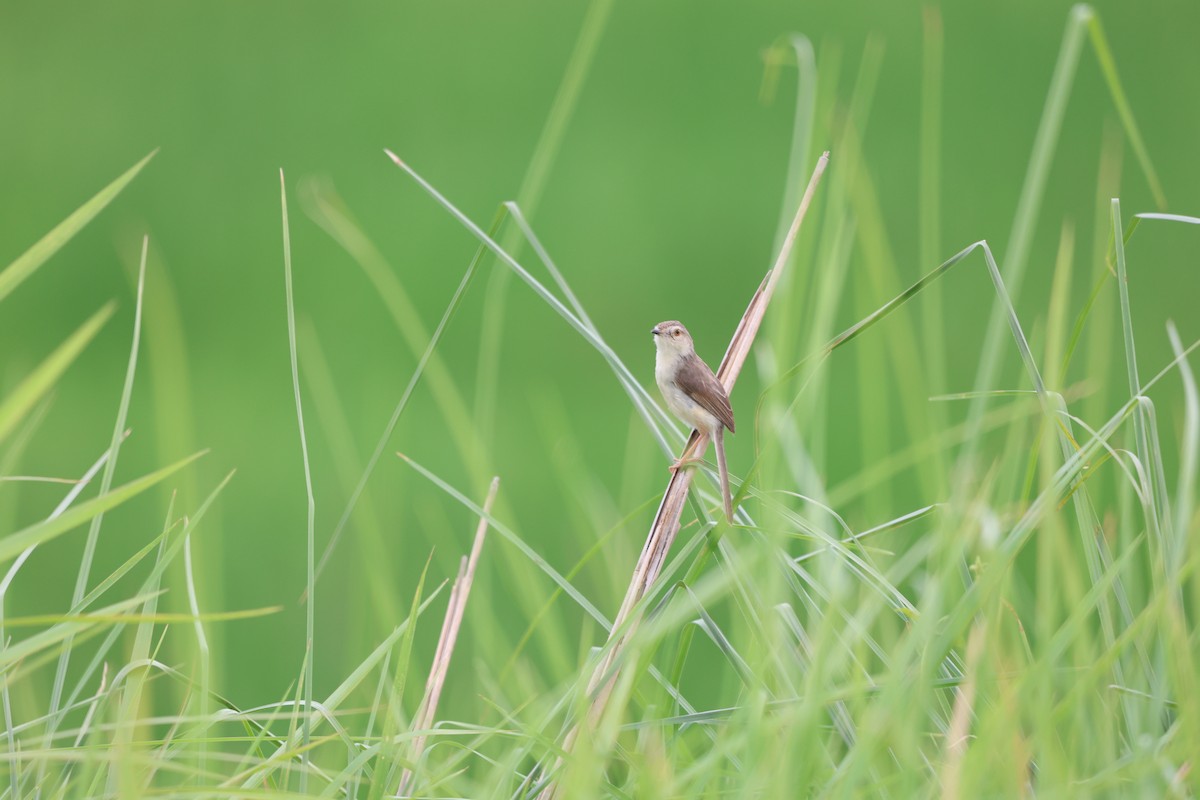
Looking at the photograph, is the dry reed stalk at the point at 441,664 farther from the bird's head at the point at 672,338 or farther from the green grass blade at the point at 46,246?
the bird's head at the point at 672,338

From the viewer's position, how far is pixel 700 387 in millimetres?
1727

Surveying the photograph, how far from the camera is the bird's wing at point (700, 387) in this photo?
1.62m

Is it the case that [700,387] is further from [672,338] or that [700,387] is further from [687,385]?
[672,338]

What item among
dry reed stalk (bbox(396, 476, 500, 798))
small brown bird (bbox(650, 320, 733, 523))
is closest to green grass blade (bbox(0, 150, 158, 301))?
dry reed stalk (bbox(396, 476, 500, 798))

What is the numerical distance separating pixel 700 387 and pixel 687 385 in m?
0.06

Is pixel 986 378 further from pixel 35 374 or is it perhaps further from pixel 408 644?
pixel 35 374

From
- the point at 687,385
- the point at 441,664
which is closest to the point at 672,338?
the point at 687,385

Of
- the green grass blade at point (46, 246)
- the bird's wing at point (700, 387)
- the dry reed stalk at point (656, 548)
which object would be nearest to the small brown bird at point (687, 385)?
the bird's wing at point (700, 387)

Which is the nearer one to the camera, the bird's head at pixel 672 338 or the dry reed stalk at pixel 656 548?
the dry reed stalk at pixel 656 548

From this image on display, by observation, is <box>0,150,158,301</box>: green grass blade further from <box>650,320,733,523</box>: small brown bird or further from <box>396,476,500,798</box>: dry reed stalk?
<box>650,320,733,523</box>: small brown bird

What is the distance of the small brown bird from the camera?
1.63 meters

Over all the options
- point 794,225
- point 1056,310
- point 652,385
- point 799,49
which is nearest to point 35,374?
point 794,225

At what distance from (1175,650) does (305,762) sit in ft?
2.13

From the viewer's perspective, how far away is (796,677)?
40.5 inches
